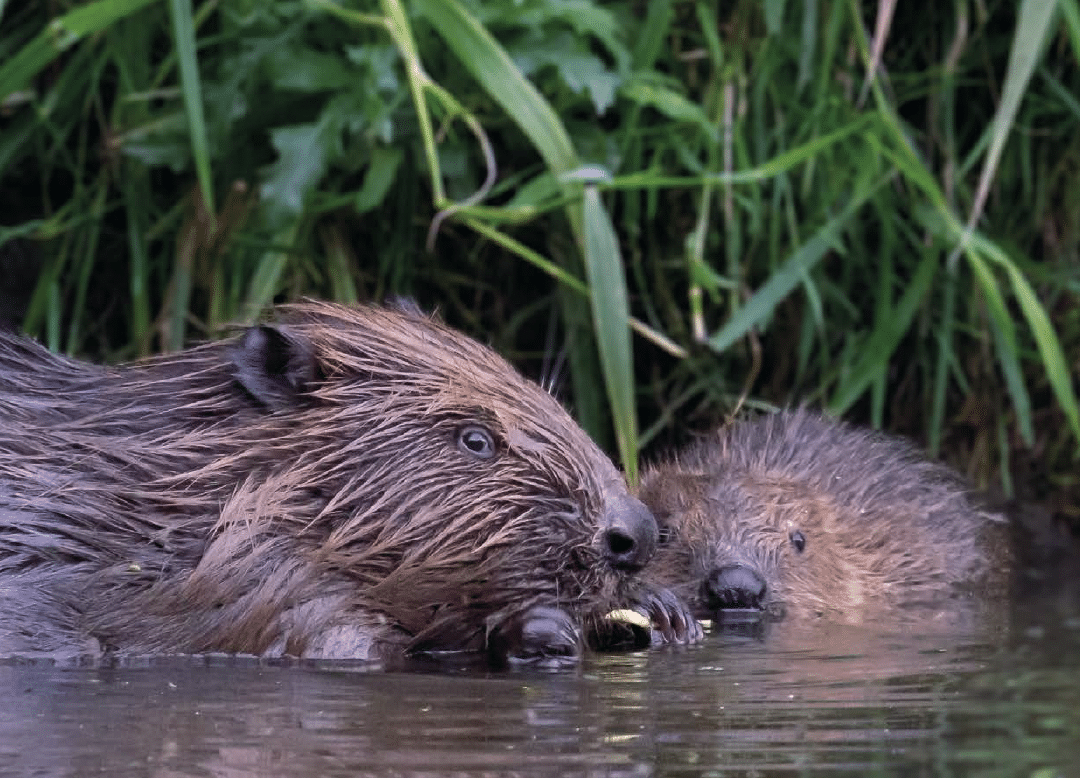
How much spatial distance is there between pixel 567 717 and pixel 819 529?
2273 mm

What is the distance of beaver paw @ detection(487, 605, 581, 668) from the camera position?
2.88 meters

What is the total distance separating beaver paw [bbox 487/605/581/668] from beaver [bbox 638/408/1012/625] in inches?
38.6

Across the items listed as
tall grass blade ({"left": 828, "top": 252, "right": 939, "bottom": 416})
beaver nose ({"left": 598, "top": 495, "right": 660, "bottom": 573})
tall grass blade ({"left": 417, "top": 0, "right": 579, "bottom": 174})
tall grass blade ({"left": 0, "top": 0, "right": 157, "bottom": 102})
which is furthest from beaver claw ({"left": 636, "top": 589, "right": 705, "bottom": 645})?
tall grass blade ({"left": 0, "top": 0, "right": 157, "bottom": 102})

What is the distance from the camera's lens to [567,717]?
2238 millimetres

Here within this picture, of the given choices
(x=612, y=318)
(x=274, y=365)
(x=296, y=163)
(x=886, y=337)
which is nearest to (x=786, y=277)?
(x=886, y=337)

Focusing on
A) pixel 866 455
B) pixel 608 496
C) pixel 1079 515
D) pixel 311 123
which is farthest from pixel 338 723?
pixel 1079 515

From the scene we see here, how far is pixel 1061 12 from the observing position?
446cm

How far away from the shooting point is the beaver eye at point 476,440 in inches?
122

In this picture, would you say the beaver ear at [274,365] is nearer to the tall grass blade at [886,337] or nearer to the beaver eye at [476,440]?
the beaver eye at [476,440]

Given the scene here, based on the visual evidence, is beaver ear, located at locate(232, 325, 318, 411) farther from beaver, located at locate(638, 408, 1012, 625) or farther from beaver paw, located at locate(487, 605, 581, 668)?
beaver, located at locate(638, 408, 1012, 625)

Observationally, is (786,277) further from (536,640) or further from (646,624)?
(536,640)

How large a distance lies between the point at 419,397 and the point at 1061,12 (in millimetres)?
2207

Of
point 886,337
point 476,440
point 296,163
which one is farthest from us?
point 886,337

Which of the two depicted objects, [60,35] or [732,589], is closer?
[732,589]
